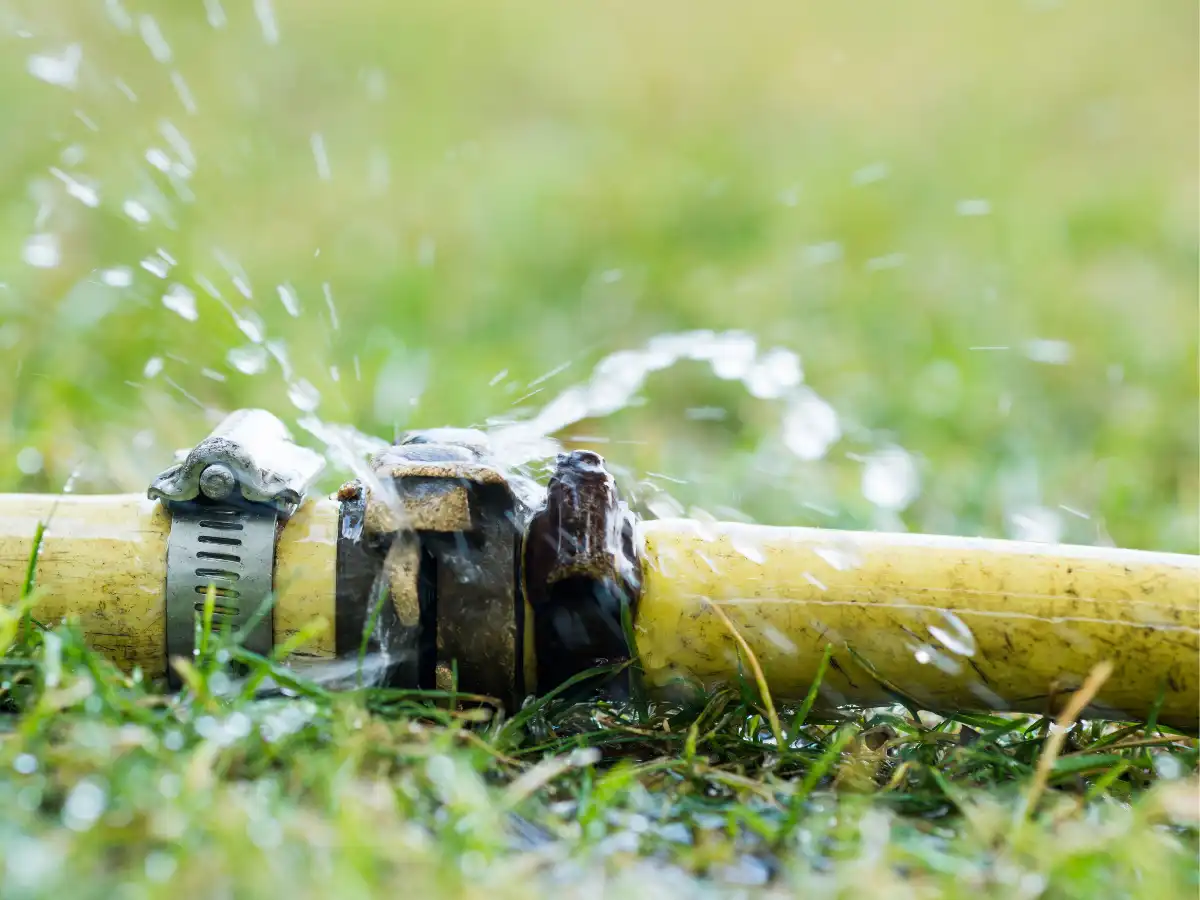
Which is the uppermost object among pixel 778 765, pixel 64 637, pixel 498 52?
pixel 498 52

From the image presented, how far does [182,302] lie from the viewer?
3912 mm

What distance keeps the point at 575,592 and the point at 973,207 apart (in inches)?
165

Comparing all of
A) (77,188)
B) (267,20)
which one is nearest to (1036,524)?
(77,188)

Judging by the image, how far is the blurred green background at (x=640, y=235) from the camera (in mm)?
3406

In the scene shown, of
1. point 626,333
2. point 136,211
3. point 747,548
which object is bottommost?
point 747,548

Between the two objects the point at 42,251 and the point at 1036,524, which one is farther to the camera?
the point at 42,251

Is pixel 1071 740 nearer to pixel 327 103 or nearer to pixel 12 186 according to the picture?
pixel 12 186

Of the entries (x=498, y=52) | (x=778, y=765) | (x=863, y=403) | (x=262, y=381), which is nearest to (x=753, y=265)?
(x=863, y=403)

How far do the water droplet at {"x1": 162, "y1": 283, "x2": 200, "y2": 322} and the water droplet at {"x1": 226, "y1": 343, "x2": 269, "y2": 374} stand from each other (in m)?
0.18

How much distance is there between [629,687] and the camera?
1.69 meters

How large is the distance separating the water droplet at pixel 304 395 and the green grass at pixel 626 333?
0.15 ft

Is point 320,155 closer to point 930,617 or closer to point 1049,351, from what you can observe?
point 1049,351

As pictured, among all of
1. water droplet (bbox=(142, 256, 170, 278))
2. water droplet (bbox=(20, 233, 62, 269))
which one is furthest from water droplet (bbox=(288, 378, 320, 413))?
water droplet (bbox=(20, 233, 62, 269))

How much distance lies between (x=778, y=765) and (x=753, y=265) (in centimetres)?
327
